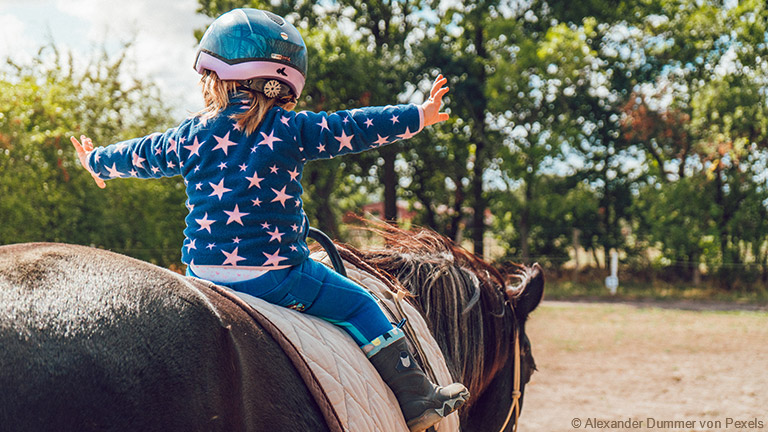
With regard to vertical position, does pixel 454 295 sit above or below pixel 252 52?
below

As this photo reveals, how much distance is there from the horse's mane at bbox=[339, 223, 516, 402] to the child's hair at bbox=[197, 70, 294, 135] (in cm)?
76

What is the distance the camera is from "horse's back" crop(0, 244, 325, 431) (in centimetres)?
102

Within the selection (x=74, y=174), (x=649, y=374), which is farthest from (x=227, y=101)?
(x=74, y=174)

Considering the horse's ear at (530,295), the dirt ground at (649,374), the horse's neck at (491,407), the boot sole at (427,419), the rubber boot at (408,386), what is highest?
the horse's ear at (530,295)

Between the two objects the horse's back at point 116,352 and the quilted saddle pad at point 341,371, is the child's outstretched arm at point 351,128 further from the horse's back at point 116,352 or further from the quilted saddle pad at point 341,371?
the horse's back at point 116,352

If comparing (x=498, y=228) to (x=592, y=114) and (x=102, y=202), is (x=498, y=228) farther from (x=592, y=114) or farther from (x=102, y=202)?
(x=102, y=202)

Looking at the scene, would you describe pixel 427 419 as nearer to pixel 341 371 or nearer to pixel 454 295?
pixel 341 371

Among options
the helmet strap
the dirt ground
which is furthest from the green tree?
the helmet strap

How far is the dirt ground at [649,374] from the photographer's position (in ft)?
19.8

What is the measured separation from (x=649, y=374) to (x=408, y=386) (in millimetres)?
7156

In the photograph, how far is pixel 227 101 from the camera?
67.5 inches

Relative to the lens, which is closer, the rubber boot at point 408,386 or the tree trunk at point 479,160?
the rubber boot at point 408,386

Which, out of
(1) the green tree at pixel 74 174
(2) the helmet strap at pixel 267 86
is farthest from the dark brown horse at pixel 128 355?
(1) the green tree at pixel 74 174

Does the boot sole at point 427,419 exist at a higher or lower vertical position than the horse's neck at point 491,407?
higher
